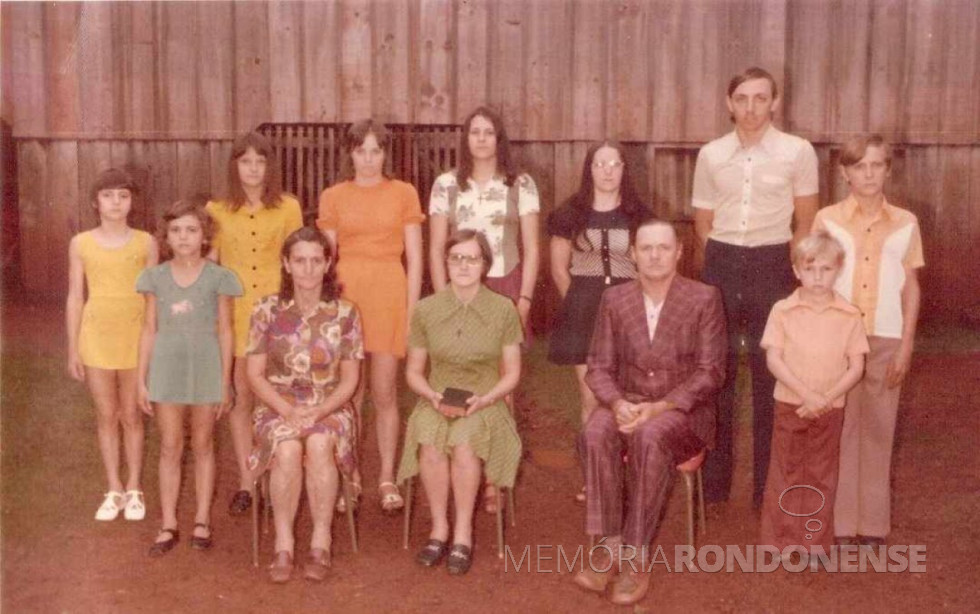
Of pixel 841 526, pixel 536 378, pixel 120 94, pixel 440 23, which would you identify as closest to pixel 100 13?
pixel 120 94

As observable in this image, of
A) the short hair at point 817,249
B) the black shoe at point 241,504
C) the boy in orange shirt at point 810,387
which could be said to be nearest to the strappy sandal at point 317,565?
the black shoe at point 241,504

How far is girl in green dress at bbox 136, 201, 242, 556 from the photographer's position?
5.03 meters

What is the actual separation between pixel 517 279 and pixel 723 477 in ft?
4.48

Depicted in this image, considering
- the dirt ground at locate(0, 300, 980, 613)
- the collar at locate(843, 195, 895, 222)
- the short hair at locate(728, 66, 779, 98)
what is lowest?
the dirt ground at locate(0, 300, 980, 613)

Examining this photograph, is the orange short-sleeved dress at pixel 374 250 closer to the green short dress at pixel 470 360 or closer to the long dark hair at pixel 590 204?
the green short dress at pixel 470 360

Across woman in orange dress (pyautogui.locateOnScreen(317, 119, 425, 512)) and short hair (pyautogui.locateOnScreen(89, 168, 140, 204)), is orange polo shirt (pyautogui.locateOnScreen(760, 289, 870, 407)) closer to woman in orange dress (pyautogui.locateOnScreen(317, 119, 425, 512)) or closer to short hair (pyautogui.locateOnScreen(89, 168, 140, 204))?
woman in orange dress (pyautogui.locateOnScreen(317, 119, 425, 512))

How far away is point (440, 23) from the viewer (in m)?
10.1

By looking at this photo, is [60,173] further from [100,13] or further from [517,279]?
[517,279]

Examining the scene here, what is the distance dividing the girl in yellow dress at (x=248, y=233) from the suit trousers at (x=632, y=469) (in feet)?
5.56

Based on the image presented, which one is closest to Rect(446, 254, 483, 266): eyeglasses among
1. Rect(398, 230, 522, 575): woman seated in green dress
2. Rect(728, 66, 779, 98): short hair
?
Rect(398, 230, 522, 575): woman seated in green dress

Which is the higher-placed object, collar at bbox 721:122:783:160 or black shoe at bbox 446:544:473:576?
collar at bbox 721:122:783:160

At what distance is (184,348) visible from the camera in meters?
5.03

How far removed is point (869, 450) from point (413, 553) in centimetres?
199

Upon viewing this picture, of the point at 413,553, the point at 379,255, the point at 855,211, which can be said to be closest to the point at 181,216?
the point at 379,255
